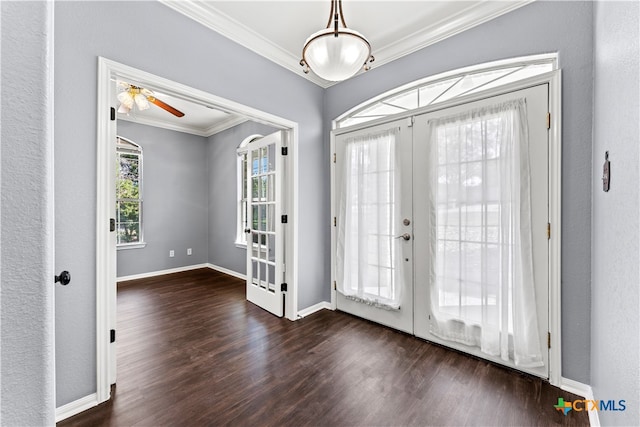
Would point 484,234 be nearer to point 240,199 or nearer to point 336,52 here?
point 336,52

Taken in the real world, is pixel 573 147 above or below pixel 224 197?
above

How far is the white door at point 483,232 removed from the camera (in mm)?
1919

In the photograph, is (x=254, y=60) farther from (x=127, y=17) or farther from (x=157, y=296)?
(x=157, y=296)

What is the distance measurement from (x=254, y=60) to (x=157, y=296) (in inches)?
134

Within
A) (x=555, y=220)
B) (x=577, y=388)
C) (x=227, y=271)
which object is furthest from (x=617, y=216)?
(x=227, y=271)

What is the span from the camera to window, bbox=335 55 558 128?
2076 mm

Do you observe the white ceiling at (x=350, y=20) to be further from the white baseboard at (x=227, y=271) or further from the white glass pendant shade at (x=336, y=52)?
the white baseboard at (x=227, y=271)

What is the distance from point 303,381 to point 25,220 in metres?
1.94

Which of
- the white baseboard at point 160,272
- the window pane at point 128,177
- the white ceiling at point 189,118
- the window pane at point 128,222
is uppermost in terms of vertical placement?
the white ceiling at point 189,118

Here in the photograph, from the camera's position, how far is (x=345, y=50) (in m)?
1.55

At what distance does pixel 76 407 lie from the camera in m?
1.63

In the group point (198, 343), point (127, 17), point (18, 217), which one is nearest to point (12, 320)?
point (18, 217)

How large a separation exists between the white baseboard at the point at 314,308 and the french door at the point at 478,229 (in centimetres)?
88

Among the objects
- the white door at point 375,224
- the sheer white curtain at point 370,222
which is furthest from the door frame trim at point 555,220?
the sheer white curtain at point 370,222
